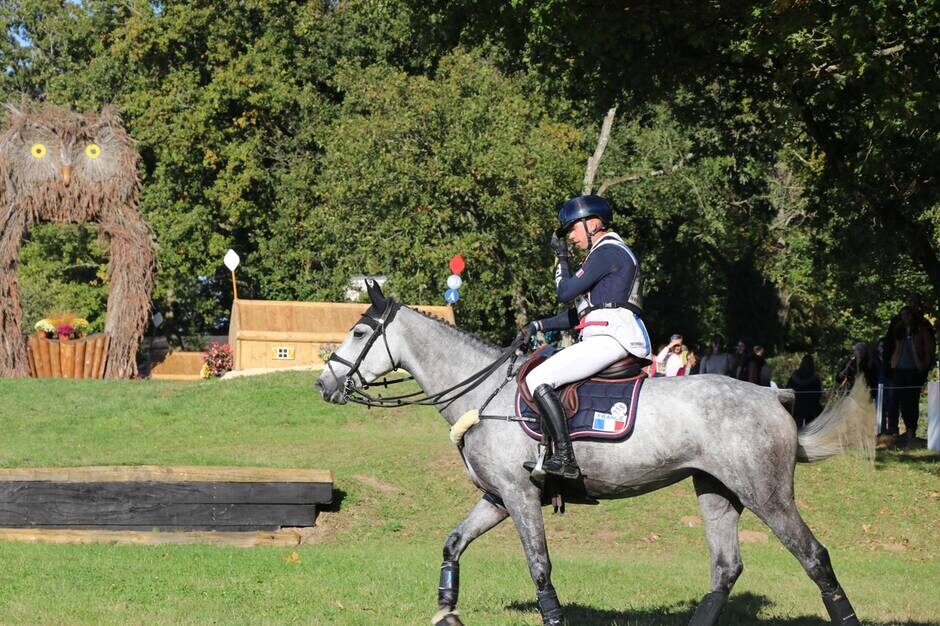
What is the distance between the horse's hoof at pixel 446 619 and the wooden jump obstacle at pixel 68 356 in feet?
83.5

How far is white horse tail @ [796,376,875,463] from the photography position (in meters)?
10.2

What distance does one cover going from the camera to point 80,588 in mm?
11914

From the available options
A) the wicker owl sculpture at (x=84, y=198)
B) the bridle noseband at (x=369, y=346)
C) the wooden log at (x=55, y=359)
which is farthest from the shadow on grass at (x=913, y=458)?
the wooden log at (x=55, y=359)

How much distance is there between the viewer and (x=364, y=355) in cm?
1048

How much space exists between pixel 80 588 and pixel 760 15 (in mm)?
12587

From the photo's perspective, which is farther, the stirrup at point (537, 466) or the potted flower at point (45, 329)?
the potted flower at point (45, 329)

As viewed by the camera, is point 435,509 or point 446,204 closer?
point 435,509

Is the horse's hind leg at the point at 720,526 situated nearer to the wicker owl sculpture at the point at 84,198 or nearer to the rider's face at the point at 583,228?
the rider's face at the point at 583,228

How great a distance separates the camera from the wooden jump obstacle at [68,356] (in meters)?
33.1

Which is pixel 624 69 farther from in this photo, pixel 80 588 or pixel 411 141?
pixel 411 141

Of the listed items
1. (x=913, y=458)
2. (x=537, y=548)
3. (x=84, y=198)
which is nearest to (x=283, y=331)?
(x=84, y=198)

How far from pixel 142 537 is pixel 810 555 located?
941 cm

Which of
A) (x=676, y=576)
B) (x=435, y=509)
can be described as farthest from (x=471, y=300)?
(x=676, y=576)

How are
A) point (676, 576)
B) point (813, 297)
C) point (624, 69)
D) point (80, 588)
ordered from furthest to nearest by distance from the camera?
Result: 1. point (813, 297)
2. point (624, 69)
3. point (676, 576)
4. point (80, 588)
